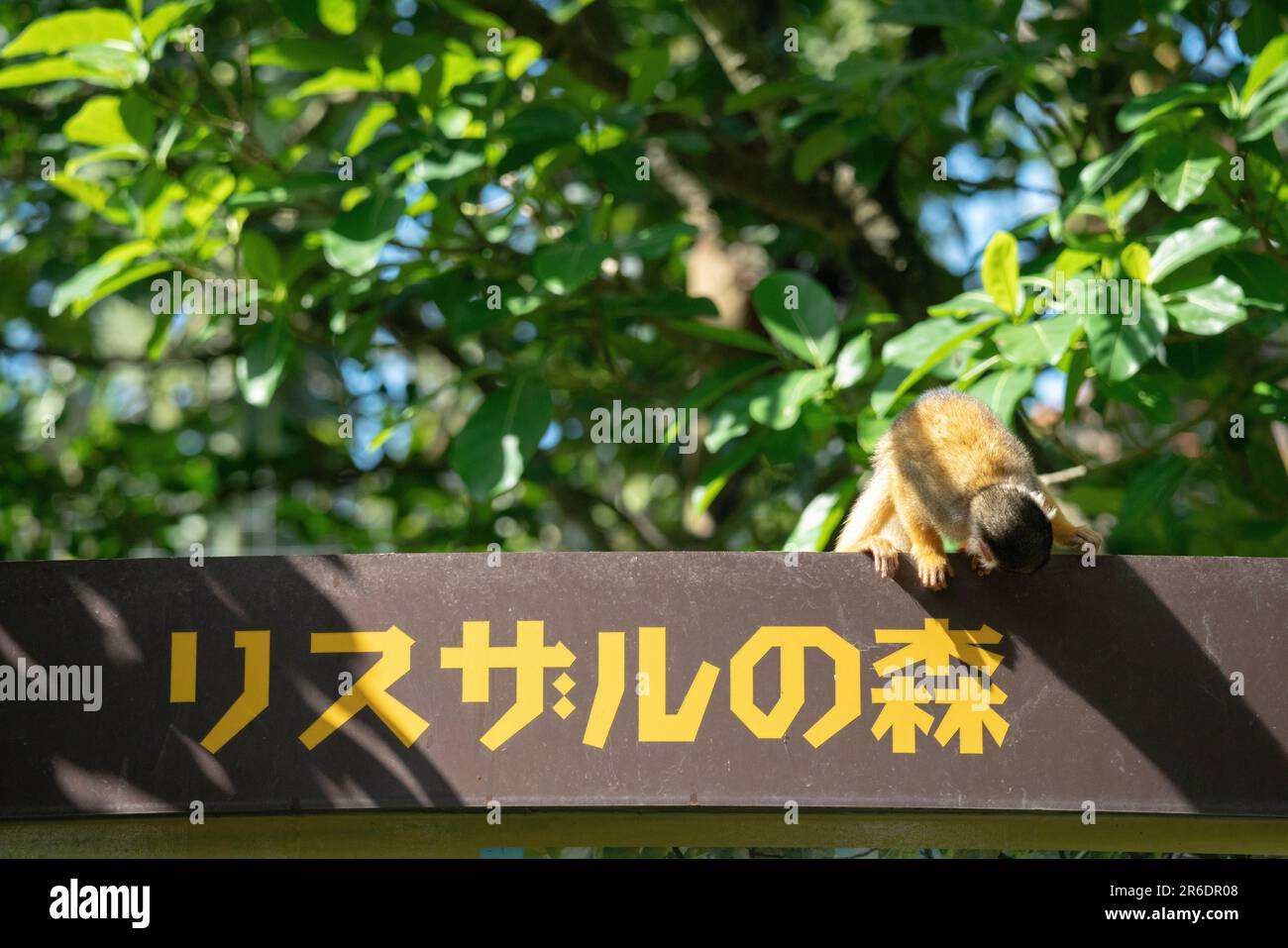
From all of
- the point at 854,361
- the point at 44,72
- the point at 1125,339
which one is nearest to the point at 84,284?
the point at 44,72

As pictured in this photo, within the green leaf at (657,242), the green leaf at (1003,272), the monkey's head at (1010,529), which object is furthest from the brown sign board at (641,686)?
the green leaf at (657,242)

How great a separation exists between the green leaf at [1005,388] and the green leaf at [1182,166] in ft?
1.80

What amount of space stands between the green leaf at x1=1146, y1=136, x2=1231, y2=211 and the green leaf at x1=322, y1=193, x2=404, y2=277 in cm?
203

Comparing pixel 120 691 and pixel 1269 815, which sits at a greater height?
pixel 120 691

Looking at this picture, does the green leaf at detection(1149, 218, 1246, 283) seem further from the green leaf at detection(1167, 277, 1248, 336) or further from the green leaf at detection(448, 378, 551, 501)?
the green leaf at detection(448, 378, 551, 501)

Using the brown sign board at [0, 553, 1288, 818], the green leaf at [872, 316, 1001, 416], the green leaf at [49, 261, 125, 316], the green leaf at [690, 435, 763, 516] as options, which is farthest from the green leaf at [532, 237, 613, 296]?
the green leaf at [49, 261, 125, 316]

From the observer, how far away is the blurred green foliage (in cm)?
362

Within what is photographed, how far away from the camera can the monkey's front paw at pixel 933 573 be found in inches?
108
